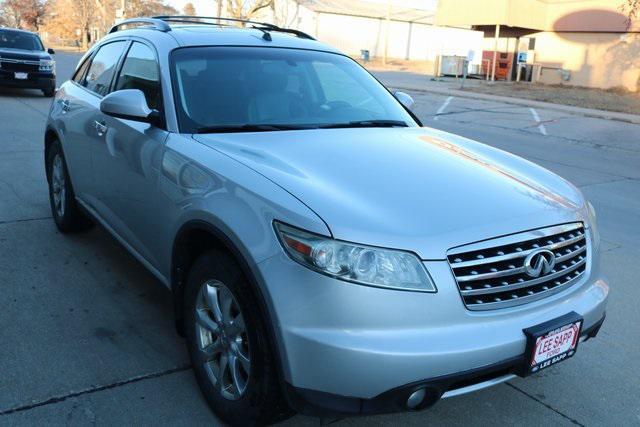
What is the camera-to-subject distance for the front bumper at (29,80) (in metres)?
16.4

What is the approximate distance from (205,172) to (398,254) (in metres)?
1.08

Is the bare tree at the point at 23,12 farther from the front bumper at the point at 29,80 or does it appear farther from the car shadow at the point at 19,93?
the front bumper at the point at 29,80

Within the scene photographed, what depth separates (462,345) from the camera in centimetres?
232

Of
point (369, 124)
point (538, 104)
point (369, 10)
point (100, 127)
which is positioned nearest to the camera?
point (369, 124)

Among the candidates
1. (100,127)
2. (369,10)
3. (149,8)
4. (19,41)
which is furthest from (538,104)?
(149,8)

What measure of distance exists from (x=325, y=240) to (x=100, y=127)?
253 cm

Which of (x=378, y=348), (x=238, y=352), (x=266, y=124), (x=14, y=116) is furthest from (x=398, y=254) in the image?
(x=14, y=116)

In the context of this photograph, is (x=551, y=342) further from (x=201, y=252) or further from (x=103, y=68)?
(x=103, y=68)

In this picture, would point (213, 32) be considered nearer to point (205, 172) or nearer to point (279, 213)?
point (205, 172)

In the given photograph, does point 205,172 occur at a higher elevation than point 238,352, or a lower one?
higher

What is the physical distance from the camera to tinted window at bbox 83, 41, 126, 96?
4.57m

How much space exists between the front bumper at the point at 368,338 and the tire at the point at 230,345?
167 mm

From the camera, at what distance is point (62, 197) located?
536 centimetres

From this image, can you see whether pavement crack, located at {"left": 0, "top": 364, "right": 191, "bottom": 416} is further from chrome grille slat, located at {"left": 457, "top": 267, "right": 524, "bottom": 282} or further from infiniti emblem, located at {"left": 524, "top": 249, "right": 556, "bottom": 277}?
infiniti emblem, located at {"left": 524, "top": 249, "right": 556, "bottom": 277}
